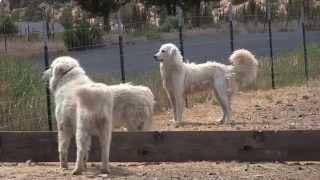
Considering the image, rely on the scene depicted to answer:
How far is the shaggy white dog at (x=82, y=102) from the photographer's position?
9.05 metres

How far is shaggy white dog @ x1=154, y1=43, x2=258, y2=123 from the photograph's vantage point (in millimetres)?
15156

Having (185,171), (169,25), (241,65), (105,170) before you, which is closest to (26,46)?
(169,25)

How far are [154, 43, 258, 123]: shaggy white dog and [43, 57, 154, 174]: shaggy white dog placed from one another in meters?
3.71

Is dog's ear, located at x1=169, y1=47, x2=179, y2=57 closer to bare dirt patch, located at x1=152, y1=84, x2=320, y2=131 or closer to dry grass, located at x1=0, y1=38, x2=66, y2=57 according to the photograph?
bare dirt patch, located at x1=152, y1=84, x2=320, y2=131

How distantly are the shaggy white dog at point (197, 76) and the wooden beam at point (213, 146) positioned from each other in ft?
16.3

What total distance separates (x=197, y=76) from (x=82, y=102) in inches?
262

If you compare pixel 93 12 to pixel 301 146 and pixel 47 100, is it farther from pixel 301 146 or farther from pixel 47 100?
pixel 301 146

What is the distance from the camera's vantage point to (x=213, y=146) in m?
9.69

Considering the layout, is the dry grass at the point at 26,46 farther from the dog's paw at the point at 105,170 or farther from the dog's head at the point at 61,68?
the dog's paw at the point at 105,170

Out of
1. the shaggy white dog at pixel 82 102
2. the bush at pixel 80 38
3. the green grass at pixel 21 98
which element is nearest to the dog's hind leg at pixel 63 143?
the shaggy white dog at pixel 82 102

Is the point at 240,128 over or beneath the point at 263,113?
over

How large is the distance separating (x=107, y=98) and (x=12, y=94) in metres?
4.44

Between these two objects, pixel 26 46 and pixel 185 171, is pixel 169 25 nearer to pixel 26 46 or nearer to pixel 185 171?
pixel 26 46

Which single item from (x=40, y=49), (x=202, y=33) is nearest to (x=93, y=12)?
(x=202, y=33)
